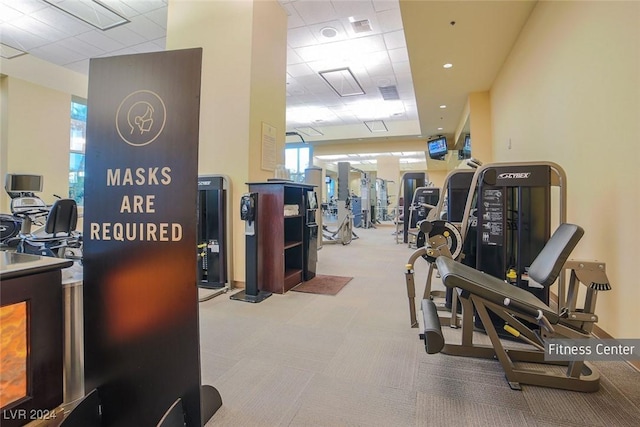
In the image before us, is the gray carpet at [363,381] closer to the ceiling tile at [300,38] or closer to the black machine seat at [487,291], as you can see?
the black machine seat at [487,291]

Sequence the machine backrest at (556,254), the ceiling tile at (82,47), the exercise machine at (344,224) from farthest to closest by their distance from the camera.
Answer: the exercise machine at (344,224) < the ceiling tile at (82,47) < the machine backrest at (556,254)

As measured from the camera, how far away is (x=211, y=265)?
3957 millimetres

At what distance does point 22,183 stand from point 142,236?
6.21 m

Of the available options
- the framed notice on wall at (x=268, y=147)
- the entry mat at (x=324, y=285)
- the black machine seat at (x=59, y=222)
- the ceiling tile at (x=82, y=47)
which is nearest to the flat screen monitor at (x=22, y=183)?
the black machine seat at (x=59, y=222)

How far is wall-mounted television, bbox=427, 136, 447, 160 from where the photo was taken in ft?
34.8

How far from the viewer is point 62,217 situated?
14.6 feet

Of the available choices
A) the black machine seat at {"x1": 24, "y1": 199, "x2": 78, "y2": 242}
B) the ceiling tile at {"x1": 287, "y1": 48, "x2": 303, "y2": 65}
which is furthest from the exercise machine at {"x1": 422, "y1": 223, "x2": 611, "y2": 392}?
the ceiling tile at {"x1": 287, "y1": 48, "x2": 303, "y2": 65}

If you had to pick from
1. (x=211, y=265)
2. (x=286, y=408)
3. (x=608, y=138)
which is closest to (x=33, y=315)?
(x=286, y=408)

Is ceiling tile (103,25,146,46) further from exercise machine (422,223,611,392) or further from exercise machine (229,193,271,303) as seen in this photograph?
exercise machine (422,223,611,392)

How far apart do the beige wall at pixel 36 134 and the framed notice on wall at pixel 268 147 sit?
17.4ft

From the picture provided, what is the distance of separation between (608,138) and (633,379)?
160 centimetres

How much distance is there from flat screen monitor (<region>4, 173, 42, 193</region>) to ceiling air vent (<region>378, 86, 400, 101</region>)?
24.3 ft

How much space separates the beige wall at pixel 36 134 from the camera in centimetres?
637

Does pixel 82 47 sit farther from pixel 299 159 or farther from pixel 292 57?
pixel 299 159
